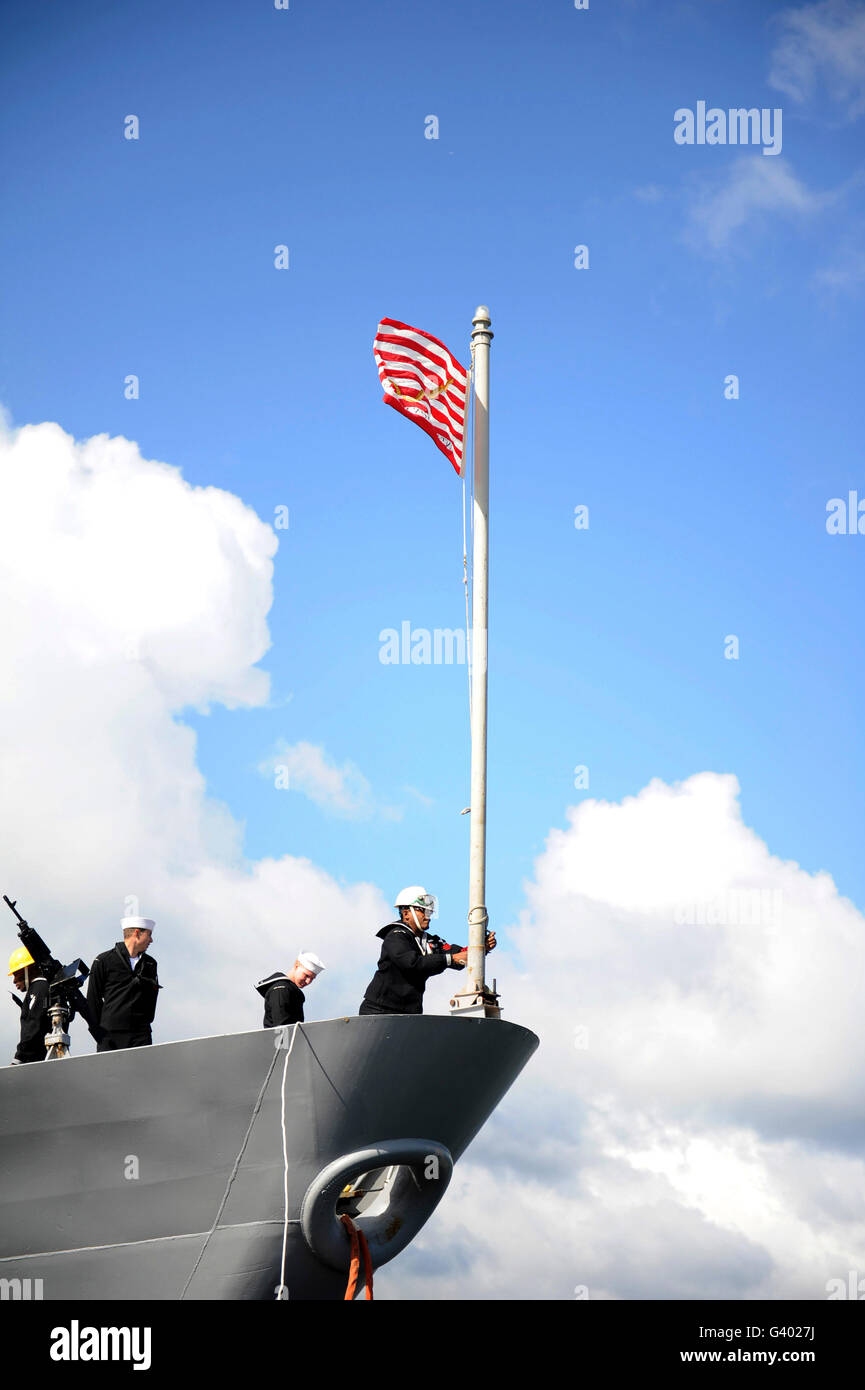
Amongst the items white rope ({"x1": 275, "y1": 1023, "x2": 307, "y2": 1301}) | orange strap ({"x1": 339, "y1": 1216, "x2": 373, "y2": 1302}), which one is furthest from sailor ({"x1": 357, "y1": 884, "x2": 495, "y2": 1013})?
orange strap ({"x1": 339, "y1": 1216, "x2": 373, "y2": 1302})

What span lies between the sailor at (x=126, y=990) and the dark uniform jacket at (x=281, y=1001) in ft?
3.76

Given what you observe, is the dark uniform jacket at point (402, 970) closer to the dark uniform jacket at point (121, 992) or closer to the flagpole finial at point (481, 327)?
the dark uniform jacket at point (121, 992)

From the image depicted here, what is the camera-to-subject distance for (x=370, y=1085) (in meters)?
12.0

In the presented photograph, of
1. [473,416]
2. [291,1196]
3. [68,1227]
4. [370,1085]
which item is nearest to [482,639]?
[473,416]

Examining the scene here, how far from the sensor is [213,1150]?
12.0m

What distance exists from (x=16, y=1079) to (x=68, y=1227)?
136 centimetres

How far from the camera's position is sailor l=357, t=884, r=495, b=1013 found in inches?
490

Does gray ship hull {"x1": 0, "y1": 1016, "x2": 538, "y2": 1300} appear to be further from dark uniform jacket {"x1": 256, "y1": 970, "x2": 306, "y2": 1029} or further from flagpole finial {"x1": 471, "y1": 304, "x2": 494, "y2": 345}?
flagpole finial {"x1": 471, "y1": 304, "x2": 494, "y2": 345}

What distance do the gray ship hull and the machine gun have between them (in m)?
0.52

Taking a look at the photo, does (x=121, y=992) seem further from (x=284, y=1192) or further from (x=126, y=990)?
(x=284, y=1192)

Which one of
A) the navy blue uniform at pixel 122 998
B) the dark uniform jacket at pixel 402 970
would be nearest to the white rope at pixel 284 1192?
the dark uniform jacket at pixel 402 970

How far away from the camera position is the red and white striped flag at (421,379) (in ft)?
46.5
